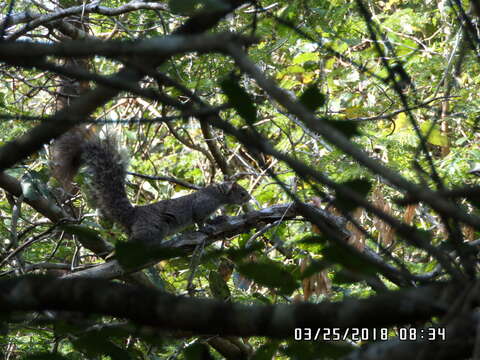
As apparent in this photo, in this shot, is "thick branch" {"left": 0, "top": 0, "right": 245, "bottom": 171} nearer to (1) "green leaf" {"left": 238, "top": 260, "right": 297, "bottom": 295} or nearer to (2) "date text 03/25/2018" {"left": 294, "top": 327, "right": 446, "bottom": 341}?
(1) "green leaf" {"left": 238, "top": 260, "right": 297, "bottom": 295}

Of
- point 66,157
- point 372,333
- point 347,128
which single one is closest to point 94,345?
point 347,128

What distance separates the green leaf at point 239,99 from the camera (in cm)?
80

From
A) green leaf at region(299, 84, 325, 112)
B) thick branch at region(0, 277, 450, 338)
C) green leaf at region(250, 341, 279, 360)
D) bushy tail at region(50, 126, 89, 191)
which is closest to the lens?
thick branch at region(0, 277, 450, 338)

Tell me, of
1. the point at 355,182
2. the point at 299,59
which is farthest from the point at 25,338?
the point at 355,182

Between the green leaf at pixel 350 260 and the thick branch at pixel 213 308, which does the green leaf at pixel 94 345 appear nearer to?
the thick branch at pixel 213 308

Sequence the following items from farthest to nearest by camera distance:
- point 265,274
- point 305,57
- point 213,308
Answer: point 305,57 < point 265,274 < point 213,308

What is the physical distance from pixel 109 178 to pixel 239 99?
3.15 m

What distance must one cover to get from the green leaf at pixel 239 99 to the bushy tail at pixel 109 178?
3.09 m

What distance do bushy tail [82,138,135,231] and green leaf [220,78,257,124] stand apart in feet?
10.1

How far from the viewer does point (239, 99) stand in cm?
81

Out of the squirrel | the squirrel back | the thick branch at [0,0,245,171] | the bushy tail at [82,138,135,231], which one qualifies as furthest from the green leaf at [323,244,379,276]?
the bushy tail at [82,138,135,231]

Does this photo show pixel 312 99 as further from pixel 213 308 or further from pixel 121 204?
pixel 121 204

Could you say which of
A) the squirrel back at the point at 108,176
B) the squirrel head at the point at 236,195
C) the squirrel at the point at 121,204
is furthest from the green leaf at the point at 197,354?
the squirrel head at the point at 236,195

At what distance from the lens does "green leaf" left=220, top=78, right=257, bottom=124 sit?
2.62ft
